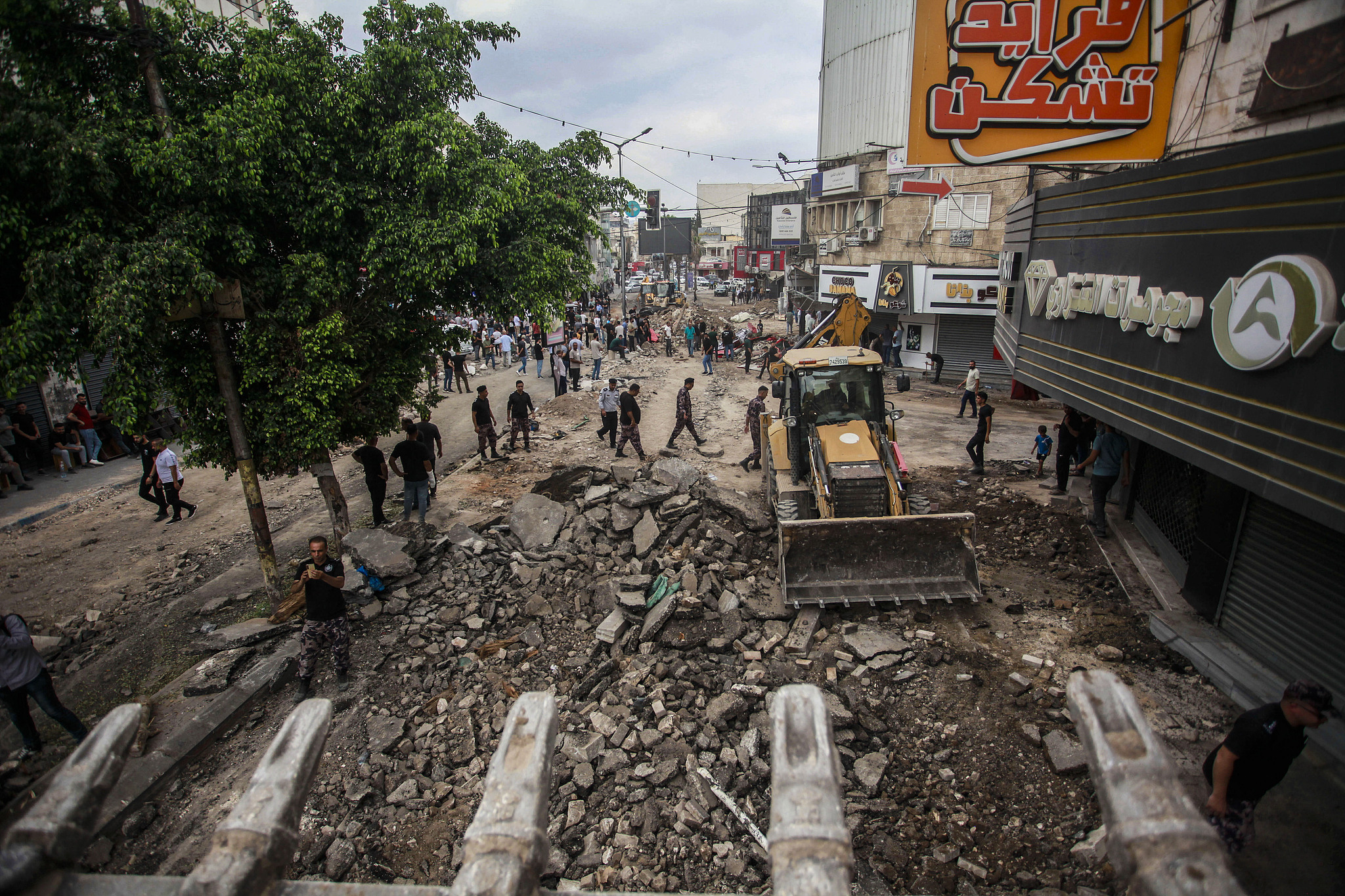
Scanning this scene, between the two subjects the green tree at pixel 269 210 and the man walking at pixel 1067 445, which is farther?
the man walking at pixel 1067 445

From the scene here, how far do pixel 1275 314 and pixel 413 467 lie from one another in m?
10.4

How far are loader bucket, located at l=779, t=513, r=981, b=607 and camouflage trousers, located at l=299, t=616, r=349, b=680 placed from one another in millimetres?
4893

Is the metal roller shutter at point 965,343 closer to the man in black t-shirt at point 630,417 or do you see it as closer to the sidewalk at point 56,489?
the man in black t-shirt at point 630,417

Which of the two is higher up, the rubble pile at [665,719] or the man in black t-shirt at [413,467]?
the man in black t-shirt at [413,467]

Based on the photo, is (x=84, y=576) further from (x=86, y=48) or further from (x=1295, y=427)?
(x=1295, y=427)

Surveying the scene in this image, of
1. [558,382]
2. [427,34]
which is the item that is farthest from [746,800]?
[558,382]

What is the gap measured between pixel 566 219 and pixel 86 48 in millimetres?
5532

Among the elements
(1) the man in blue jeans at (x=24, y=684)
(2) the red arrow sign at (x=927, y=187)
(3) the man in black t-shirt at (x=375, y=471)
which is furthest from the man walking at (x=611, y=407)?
(2) the red arrow sign at (x=927, y=187)

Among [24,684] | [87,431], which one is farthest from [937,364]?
[87,431]

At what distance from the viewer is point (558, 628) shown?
777 cm

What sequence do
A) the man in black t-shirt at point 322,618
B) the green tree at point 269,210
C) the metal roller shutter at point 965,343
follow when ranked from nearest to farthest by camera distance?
the green tree at point 269,210 < the man in black t-shirt at point 322,618 < the metal roller shutter at point 965,343

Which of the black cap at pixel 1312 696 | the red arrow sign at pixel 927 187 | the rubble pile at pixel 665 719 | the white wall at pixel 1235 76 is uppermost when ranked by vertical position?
the red arrow sign at pixel 927 187

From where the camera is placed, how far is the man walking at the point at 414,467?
10305 millimetres

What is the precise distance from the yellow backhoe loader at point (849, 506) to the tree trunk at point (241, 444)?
6.67 m
